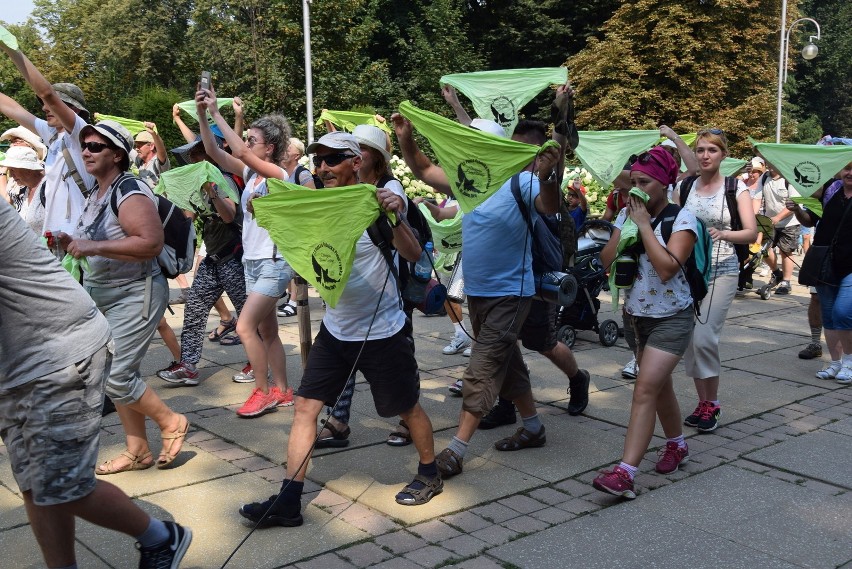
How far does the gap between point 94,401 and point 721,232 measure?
4.27 meters

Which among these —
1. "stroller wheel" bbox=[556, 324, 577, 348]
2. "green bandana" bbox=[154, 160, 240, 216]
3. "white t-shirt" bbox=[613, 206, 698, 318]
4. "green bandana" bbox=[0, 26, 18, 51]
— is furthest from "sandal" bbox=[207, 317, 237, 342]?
"white t-shirt" bbox=[613, 206, 698, 318]

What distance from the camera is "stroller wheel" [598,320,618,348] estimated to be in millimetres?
8438

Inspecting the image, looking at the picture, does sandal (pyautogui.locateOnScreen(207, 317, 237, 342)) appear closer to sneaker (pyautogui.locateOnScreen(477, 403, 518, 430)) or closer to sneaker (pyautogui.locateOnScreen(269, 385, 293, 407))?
sneaker (pyautogui.locateOnScreen(269, 385, 293, 407))

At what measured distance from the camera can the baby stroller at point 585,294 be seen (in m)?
8.35

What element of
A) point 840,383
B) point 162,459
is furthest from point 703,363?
point 162,459

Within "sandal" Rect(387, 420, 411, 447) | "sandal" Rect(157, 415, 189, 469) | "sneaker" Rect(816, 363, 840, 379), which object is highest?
"sandal" Rect(157, 415, 189, 469)

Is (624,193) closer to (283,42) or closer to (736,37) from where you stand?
(283,42)

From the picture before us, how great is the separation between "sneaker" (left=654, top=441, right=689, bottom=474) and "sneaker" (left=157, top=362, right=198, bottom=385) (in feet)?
12.2

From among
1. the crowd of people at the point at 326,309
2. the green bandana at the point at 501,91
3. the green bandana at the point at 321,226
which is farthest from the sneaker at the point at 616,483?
the green bandana at the point at 501,91

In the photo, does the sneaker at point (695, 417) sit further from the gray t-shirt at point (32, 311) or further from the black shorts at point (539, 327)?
the gray t-shirt at point (32, 311)

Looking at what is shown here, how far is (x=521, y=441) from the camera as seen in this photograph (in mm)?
5316

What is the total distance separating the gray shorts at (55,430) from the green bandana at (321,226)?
4.36 feet

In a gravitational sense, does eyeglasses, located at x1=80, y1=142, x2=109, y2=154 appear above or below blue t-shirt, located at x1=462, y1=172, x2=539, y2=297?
above

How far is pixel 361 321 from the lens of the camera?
4262 millimetres
